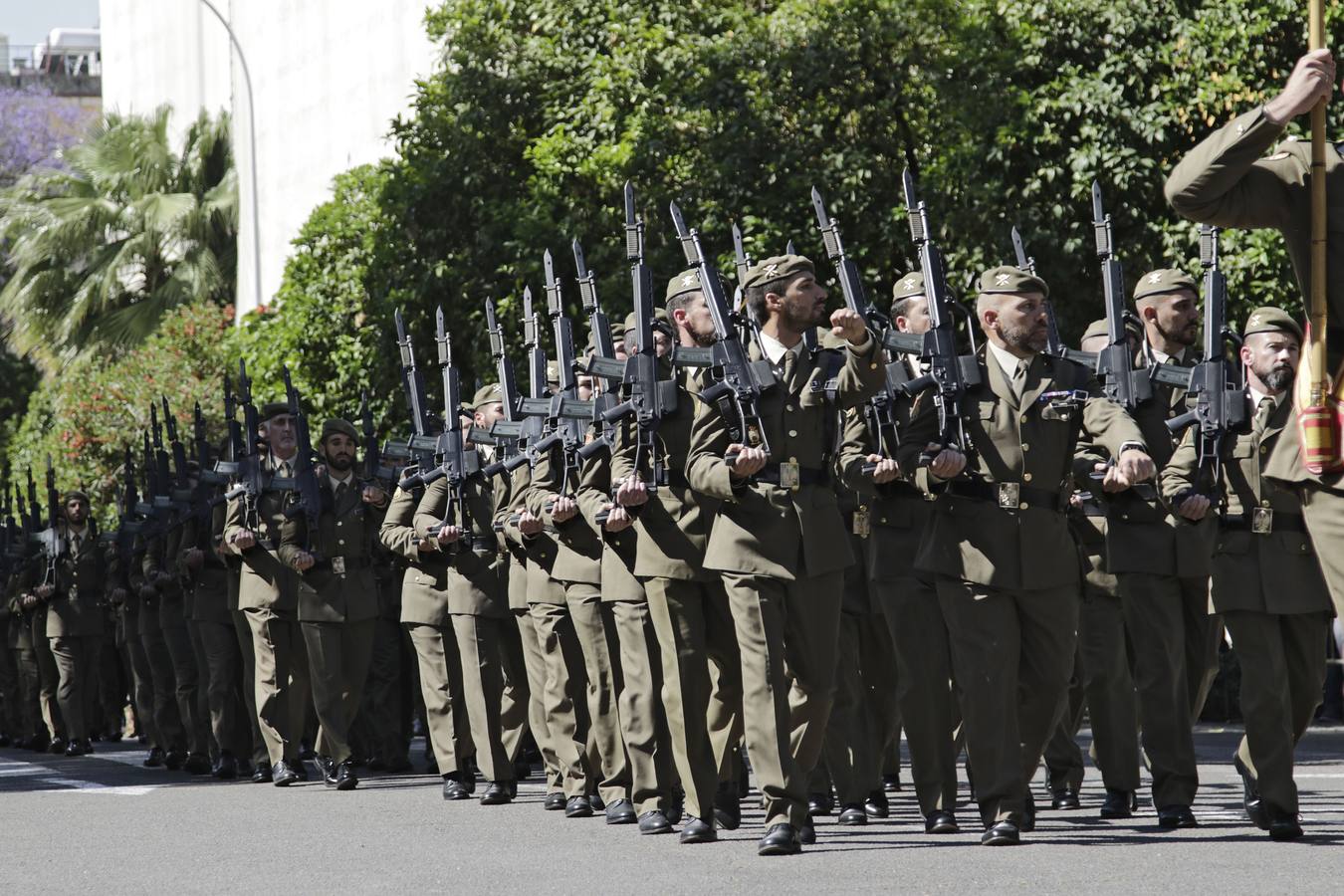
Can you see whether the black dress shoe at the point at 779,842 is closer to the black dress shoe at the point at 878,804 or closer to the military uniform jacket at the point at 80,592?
the black dress shoe at the point at 878,804

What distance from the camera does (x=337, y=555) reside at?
42.6 ft

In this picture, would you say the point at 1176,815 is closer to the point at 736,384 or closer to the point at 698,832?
the point at 698,832

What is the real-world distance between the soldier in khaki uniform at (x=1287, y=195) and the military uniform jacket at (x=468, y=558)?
646cm

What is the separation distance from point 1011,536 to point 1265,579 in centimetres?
100

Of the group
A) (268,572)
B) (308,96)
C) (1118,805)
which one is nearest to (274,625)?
(268,572)

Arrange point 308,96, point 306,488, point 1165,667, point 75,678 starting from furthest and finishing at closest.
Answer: point 308,96, point 75,678, point 306,488, point 1165,667

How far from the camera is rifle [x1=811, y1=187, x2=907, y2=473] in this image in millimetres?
9031

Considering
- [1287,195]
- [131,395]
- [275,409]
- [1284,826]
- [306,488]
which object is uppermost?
[131,395]

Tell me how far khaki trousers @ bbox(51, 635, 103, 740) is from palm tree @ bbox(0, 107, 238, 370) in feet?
59.9

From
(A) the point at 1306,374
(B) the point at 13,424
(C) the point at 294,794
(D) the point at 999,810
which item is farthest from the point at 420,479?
(B) the point at 13,424

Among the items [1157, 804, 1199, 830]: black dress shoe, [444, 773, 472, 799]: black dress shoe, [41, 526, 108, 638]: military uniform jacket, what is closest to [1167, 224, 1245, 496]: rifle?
[1157, 804, 1199, 830]: black dress shoe

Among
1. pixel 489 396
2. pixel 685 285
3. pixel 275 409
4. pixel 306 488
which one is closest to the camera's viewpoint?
pixel 685 285

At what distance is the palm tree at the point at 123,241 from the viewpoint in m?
36.7

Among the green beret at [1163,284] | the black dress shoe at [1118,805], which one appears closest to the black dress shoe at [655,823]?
the black dress shoe at [1118,805]
